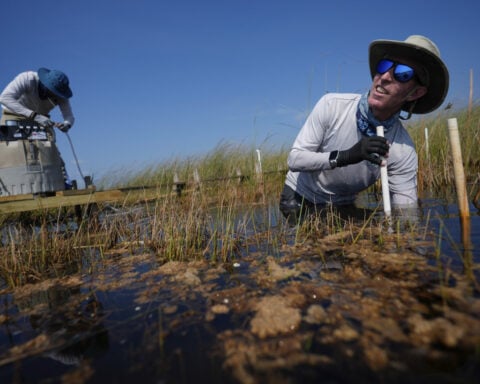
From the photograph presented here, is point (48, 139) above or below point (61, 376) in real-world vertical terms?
above

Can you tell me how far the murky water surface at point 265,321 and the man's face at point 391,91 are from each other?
1303 millimetres

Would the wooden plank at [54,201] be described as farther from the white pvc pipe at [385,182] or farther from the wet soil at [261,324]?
the white pvc pipe at [385,182]

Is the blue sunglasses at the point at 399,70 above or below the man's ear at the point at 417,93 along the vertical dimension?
above

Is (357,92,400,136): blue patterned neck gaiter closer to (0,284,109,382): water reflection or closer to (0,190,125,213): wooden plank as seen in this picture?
(0,284,109,382): water reflection

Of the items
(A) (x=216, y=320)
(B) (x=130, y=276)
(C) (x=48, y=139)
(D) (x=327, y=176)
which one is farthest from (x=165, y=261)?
(C) (x=48, y=139)

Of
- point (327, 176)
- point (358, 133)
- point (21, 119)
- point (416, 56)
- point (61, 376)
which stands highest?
point (21, 119)

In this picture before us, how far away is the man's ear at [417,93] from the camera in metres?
2.61

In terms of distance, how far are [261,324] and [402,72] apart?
7.86ft

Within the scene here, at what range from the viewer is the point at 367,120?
2.79m

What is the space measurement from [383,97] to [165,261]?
2291 mm

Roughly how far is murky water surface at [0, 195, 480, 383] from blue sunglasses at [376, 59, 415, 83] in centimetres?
138

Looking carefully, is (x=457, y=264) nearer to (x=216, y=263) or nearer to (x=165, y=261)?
(x=216, y=263)

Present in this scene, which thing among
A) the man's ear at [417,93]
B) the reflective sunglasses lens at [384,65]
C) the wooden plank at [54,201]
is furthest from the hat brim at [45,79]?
the man's ear at [417,93]

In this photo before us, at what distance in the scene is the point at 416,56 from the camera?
2.43 metres
